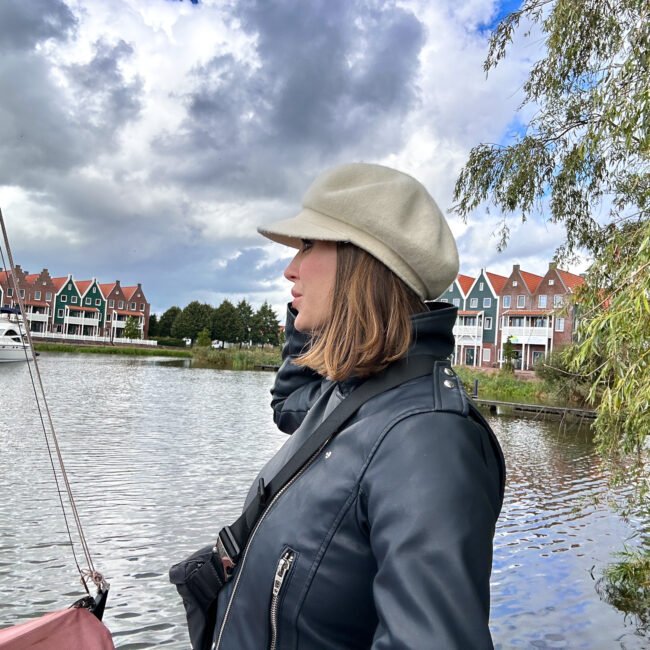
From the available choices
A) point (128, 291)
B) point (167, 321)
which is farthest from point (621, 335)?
point (167, 321)

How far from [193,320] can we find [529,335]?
4628 cm

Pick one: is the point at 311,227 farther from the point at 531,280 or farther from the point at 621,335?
the point at 531,280

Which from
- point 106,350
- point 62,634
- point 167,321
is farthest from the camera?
point 167,321

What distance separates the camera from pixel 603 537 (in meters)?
8.53

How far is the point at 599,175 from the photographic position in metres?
7.16

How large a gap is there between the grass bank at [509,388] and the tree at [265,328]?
4897 centimetres

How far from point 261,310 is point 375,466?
267 feet

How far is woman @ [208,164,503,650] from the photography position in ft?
3.22

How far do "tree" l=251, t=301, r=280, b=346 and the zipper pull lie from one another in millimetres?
80399

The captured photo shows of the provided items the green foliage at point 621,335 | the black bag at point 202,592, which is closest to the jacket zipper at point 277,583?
the black bag at point 202,592

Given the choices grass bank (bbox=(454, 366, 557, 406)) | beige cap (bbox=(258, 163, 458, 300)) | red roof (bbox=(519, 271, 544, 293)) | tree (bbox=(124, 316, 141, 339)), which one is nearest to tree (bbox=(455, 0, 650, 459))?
beige cap (bbox=(258, 163, 458, 300))

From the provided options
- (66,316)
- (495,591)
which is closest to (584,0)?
(495,591)

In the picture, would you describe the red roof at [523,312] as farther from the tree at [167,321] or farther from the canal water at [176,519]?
the tree at [167,321]

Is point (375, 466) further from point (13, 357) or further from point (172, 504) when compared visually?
point (13, 357)
